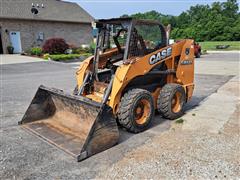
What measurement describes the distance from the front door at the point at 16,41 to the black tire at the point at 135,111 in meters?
22.4

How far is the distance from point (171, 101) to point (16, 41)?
22.5 metres

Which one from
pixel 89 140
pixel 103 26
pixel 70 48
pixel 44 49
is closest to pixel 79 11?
pixel 70 48

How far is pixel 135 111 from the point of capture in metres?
4.49

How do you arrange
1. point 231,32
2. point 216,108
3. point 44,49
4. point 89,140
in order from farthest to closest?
point 231,32 → point 44,49 → point 216,108 → point 89,140

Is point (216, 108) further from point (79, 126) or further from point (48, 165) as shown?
point (48, 165)

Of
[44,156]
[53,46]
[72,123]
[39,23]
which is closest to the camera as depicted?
[44,156]

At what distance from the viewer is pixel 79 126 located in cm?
449

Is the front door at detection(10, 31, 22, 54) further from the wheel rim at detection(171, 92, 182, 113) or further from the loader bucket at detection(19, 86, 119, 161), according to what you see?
the wheel rim at detection(171, 92, 182, 113)

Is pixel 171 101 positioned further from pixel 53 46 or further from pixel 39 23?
pixel 39 23

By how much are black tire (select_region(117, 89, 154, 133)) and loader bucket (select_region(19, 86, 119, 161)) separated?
43 centimetres

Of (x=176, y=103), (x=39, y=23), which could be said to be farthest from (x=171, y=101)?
(x=39, y=23)

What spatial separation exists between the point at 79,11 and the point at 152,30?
2676 centimetres

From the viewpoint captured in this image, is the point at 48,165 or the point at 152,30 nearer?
the point at 48,165

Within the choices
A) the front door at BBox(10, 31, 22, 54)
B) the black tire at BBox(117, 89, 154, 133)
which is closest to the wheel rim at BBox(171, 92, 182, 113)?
the black tire at BBox(117, 89, 154, 133)
